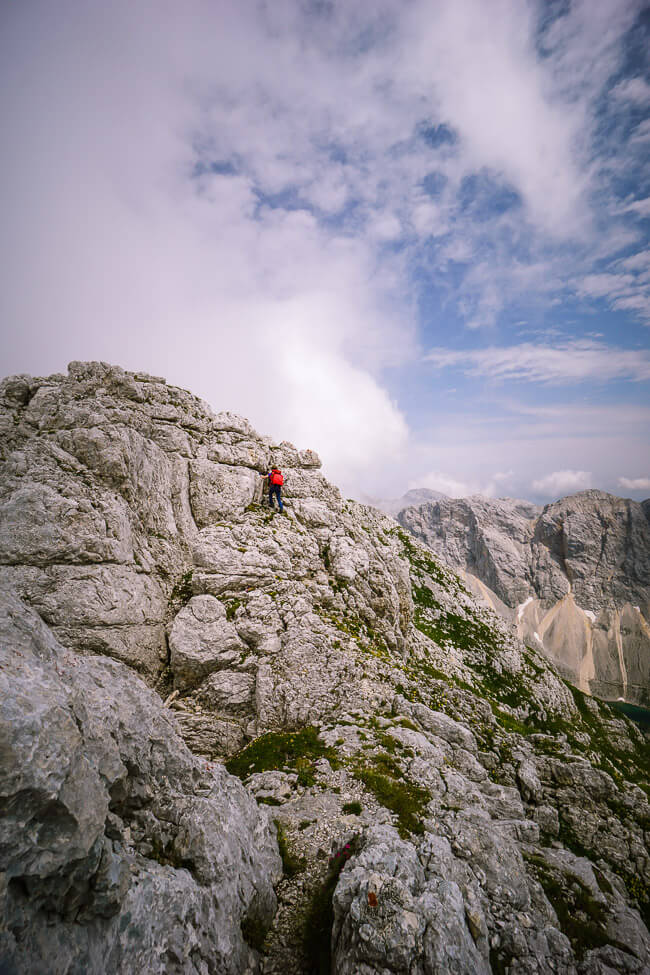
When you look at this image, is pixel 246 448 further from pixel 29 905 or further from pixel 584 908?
pixel 584 908

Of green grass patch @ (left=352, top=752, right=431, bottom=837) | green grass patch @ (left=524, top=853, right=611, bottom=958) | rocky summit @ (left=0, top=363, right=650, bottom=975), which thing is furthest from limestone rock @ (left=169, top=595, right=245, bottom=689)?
green grass patch @ (left=524, top=853, right=611, bottom=958)

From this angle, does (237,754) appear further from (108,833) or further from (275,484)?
(275,484)

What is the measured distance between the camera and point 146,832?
10242 mm

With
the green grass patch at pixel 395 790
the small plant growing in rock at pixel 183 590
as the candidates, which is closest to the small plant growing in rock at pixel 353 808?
the green grass patch at pixel 395 790

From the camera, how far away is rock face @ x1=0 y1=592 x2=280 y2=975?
256 inches

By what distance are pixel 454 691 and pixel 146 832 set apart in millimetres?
28425

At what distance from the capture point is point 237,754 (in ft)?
65.1

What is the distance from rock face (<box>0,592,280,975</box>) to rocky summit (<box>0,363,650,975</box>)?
55 millimetres

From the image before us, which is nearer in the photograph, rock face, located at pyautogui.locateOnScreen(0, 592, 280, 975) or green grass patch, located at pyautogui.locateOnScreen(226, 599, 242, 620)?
rock face, located at pyautogui.locateOnScreen(0, 592, 280, 975)

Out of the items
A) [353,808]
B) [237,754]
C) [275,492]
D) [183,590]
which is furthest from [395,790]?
[275,492]

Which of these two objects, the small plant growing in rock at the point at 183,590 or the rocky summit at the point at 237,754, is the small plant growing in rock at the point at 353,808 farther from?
the small plant growing in rock at the point at 183,590

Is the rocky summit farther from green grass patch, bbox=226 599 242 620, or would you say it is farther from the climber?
the climber

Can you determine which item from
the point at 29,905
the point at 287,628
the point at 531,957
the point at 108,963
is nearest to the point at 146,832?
the point at 108,963

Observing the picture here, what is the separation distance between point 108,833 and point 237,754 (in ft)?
39.5
